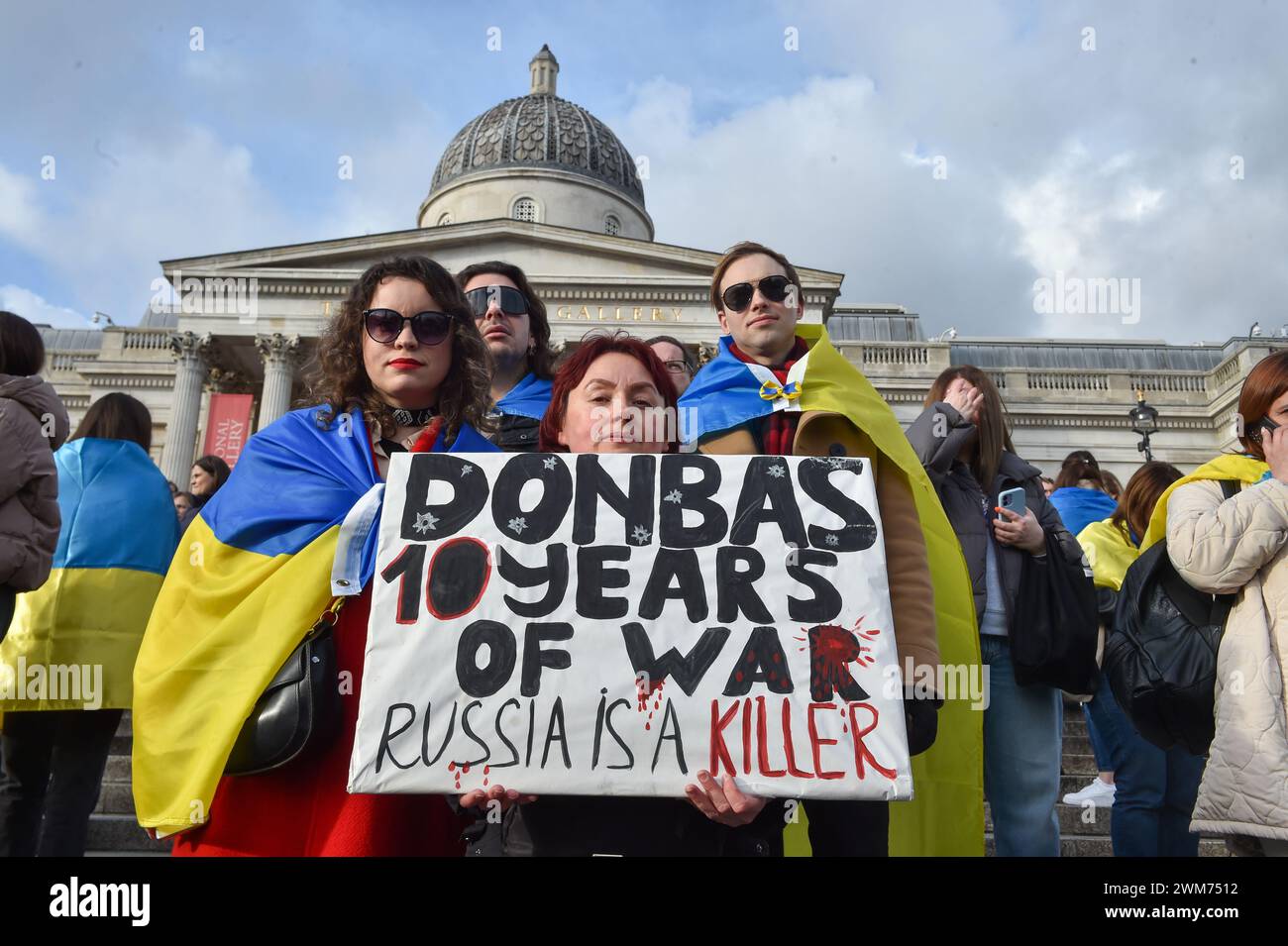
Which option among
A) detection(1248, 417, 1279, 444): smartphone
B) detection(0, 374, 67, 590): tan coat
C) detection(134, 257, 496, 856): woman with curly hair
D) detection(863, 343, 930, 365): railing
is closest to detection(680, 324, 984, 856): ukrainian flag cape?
detection(134, 257, 496, 856): woman with curly hair

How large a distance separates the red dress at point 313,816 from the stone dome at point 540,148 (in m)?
39.1

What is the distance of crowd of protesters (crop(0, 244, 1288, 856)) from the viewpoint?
92.4 inches

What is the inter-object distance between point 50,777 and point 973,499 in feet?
13.5

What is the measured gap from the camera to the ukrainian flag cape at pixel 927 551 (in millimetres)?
2982

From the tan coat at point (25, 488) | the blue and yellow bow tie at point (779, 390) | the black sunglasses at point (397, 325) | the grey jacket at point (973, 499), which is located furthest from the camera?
the grey jacket at point (973, 499)

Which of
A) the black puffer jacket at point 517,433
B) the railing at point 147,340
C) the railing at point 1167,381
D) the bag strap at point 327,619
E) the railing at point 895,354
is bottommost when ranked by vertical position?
the bag strap at point 327,619

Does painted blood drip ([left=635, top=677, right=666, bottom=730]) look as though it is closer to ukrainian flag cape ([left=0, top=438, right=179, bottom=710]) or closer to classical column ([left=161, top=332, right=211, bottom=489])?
ukrainian flag cape ([left=0, top=438, right=179, bottom=710])

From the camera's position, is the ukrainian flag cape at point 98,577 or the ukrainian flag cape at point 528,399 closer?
the ukrainian flag cape at point 528,399

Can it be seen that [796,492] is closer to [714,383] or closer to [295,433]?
[714,383]

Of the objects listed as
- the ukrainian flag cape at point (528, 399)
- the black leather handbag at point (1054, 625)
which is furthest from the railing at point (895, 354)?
the black leather handbag at point (1054, 625)

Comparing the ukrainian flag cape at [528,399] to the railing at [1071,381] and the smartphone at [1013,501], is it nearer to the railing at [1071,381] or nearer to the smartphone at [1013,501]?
the smartphone at [1013,501]

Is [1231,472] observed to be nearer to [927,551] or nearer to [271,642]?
[927,551]

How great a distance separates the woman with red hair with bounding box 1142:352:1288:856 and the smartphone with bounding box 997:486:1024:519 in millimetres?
569
